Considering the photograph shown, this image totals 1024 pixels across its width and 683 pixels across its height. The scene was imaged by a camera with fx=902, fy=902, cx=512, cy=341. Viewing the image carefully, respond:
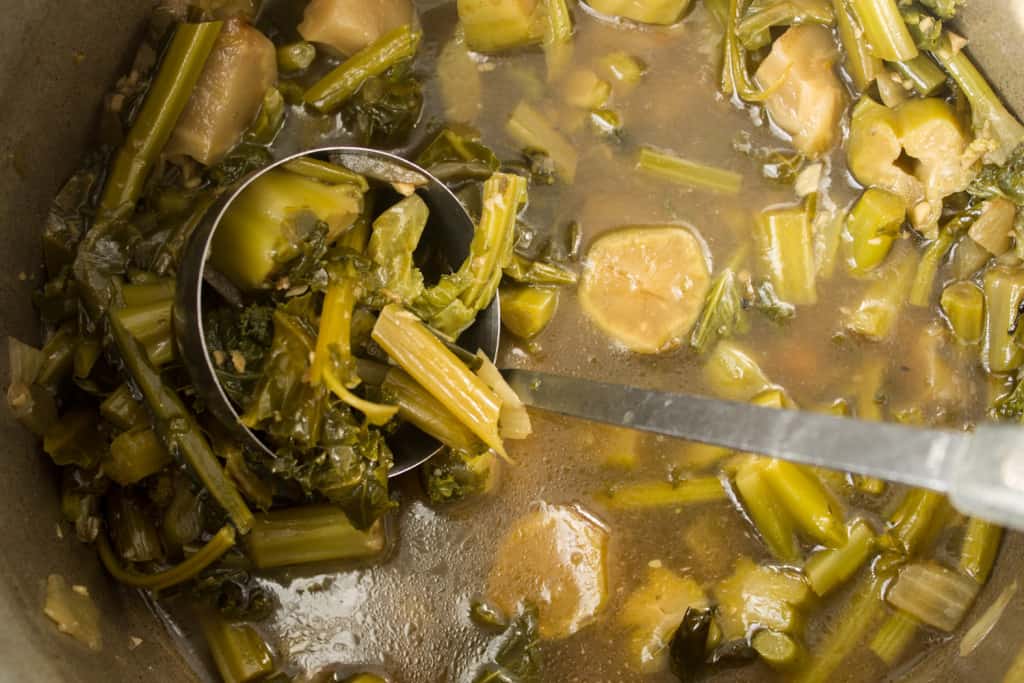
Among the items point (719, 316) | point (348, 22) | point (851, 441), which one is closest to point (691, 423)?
point (851, 441)

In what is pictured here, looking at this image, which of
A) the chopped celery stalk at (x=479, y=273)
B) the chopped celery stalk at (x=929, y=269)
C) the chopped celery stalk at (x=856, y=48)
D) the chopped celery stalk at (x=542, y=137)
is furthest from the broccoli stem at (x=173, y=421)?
the chopped celery stalk at (x=856, y=48)

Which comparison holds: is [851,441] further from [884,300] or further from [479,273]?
[884,300]

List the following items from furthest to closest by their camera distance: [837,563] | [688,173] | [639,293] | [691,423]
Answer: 1. [688,173]
2. [639,293]
3. [837,563]
4. [691,423]

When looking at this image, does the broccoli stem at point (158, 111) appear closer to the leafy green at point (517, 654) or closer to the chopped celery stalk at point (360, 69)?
the chopped celery stalk at point (360, 69)

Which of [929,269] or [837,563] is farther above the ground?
[929,269]

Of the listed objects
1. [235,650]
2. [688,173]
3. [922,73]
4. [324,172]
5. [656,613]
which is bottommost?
[235,650]

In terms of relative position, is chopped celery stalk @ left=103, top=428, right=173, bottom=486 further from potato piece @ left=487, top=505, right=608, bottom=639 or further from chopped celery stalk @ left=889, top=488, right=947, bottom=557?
chopped celery stalk @ left=889, top=488, right=947, bottom=557
